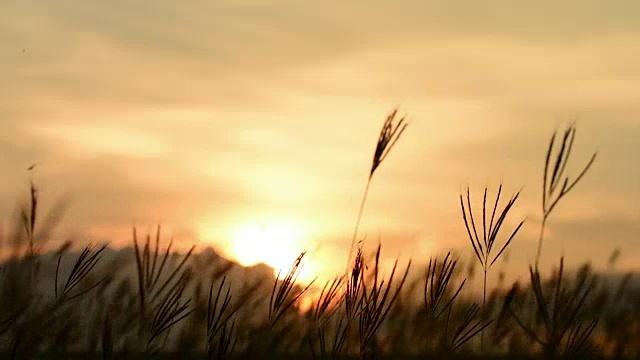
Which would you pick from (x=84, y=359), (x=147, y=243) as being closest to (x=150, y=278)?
(x=147, y=243)

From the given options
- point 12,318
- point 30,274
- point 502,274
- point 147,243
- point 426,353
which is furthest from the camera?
point 502,274

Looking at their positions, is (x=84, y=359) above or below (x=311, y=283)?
below

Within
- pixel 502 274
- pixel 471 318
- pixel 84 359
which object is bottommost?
pixel 84 359

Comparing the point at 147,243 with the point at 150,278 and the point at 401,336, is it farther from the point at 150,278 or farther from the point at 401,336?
the point at 401,336

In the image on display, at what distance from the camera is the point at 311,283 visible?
3.04m

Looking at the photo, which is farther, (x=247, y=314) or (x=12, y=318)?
(x=247, y=314)

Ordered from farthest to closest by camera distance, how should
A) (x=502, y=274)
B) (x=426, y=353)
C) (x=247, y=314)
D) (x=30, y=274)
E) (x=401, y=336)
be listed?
(x=502, y=274) → (x=401, y=336) → (x=247, y=314) → (x=426, y=353) → (x=30, y=274)

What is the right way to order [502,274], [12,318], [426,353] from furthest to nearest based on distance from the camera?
[502,274] → [426,353] → [12,318]

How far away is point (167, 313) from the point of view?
291cm

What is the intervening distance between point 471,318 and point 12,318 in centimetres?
140

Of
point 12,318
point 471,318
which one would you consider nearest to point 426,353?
point 471,318

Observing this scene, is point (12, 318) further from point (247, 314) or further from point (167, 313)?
point (247, 314)

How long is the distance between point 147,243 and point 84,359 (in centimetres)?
43

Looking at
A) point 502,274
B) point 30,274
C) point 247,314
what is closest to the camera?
point 30,274
